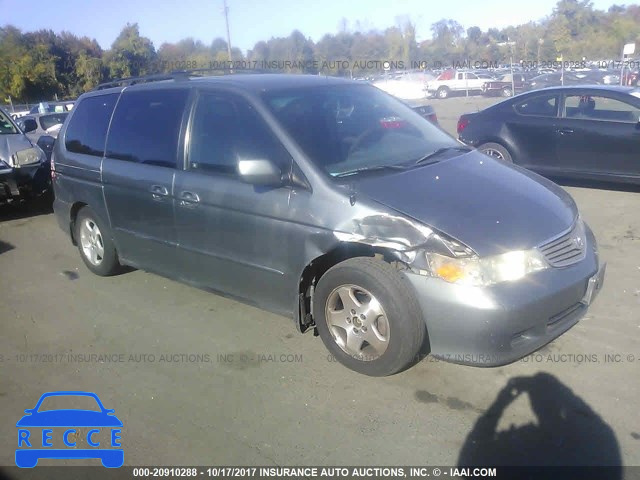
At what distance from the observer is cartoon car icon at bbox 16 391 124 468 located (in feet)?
9.89

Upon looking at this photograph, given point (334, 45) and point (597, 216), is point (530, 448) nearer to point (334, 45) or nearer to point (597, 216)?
point (597, 216)

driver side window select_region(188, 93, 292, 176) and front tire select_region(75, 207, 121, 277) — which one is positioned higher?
driver side window select_region(188, 93, 292, 176)

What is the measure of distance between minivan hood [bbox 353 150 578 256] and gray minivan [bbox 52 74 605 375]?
0.04 feet

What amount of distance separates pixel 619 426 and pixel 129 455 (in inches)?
101

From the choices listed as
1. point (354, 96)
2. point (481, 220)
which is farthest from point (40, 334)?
point (481, 220)

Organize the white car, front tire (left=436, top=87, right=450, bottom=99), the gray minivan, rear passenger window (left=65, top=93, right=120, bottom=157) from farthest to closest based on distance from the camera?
the white car, front tire (left=436, top=87, right=450, bottom=99), rear passenger window (left=65, top=93, right=120, bottom=157), the gray minivan

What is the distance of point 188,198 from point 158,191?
1.23 ft

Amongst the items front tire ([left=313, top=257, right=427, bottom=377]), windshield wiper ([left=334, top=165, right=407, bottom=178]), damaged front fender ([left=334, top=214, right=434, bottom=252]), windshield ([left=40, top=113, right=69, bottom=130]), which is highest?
windshield ([left=40, top=113, right=69, bottom=130])

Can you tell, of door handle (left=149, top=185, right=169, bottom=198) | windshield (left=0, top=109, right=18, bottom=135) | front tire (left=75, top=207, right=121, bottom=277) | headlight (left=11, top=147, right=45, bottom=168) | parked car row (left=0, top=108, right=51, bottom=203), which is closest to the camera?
door handle (left=149, top=185, right=169, bottom=198)

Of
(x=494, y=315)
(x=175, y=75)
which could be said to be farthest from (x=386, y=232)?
(x=175, y=75)

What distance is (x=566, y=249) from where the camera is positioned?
11.2ft

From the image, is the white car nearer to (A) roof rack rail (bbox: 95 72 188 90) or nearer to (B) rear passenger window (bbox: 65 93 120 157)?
(A) roof rack rail (bbox: 95 72 188 90)

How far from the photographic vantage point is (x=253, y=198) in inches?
150

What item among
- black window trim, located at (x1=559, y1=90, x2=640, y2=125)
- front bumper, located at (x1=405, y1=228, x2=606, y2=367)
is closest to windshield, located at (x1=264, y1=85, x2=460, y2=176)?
front bumper, located at (x1=405, y1=228, x2=606, y2=367)
